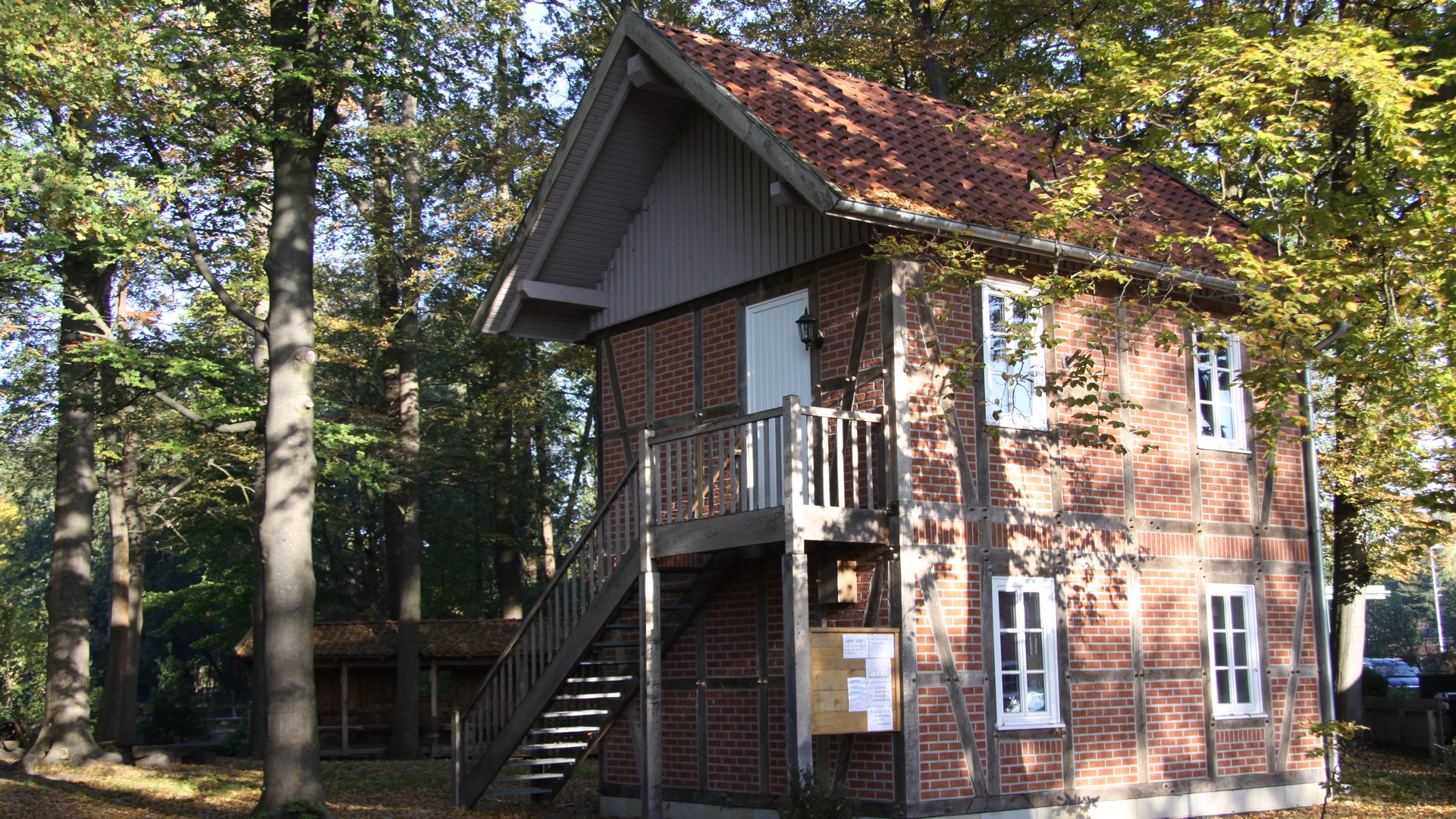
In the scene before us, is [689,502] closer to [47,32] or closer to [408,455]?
[47,32]

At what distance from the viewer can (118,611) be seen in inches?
1102

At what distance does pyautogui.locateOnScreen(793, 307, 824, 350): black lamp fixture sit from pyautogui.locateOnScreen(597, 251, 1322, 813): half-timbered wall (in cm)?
8

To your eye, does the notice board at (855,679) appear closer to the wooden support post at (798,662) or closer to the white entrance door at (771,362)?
the wooden support post at (798,662)

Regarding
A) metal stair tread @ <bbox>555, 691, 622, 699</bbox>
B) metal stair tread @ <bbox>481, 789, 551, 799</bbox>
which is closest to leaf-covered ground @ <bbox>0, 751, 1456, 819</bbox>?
metal stair tread @ <bbox>481, 789, 551, 799</bbox>

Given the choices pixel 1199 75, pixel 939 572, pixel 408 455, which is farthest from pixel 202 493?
pixel 1199 75

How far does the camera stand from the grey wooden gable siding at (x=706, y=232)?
14.6 metres

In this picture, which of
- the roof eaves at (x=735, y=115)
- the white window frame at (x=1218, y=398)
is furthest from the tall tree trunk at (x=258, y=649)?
the white window frame at (x=1218, y=398)

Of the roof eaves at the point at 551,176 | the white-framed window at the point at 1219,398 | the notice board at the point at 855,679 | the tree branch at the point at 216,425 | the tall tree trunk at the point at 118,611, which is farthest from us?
the tall tree trunk at the point at 118,611

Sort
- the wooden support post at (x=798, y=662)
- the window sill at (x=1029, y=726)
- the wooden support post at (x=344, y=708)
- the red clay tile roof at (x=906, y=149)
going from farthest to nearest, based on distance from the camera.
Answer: the wooden support post at (x=344, y=708) < the red clay tile roof at (x=906, y=149) < the window sill at (x=1029, y=726) < the wooden support post at (x=798, y=662)

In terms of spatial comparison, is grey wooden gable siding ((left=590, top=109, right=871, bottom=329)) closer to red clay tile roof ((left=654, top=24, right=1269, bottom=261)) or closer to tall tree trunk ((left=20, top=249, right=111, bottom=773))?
red clay tile roof ((left=654, top=24, right=1269, bottom=261))

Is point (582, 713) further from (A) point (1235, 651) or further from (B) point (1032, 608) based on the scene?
(A) point (1235, 651)

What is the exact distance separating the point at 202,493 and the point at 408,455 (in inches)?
217

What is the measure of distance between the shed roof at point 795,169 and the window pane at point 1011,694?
4431 mm

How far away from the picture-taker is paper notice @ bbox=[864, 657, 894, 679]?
12625mm
